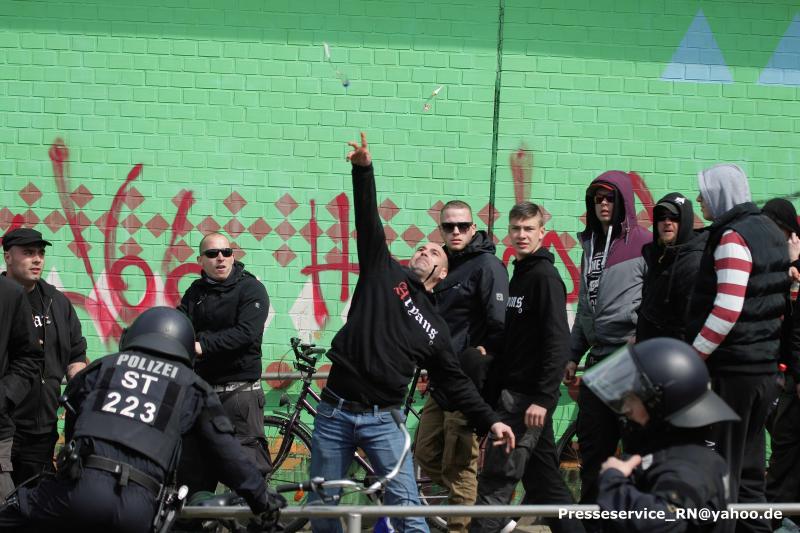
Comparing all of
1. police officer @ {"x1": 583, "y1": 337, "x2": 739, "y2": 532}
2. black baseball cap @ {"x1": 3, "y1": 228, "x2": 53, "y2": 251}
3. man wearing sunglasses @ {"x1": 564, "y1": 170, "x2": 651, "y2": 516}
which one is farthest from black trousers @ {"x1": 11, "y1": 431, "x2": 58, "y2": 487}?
police officer @ {"x1": 583, "y1": 337, "x2": 739, "y2": 532}

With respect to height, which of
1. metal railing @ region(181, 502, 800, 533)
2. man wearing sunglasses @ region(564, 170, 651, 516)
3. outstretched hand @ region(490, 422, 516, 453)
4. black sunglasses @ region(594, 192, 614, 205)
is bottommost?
metal railing @ region(181, 502, 800, 533)

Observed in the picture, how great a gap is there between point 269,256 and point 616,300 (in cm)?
315

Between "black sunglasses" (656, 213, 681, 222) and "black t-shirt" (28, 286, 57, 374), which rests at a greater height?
"black sunglasses" (656, 213, 681, 222)

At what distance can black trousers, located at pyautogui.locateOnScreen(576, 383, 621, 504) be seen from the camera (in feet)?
19.6

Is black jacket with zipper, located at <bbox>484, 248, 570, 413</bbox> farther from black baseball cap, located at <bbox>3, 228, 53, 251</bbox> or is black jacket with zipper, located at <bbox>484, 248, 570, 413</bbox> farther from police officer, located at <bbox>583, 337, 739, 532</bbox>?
black baseball cap, located at <bbox>3, 228, 53, 251</bbox>

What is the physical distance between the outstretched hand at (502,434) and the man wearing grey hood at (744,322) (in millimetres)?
997

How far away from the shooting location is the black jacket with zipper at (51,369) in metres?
6.58

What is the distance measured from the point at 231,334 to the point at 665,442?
377cm

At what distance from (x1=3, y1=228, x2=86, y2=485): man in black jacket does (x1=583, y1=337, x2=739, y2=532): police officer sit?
13.1ft

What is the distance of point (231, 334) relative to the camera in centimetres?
693

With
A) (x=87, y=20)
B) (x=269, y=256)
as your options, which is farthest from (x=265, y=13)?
(x=269, y=256)

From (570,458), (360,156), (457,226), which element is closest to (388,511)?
(360,156)

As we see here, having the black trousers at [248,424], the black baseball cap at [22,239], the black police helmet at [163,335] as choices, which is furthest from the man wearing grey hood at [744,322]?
the black baseball cap at [22,239]

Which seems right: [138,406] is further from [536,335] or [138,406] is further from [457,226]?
[457,226]
